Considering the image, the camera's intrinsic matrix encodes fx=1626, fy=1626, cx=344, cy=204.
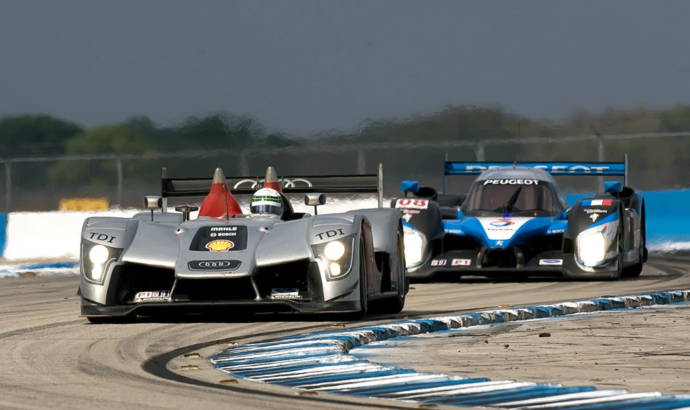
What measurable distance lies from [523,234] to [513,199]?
1081mm

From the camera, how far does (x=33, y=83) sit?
1831 inches

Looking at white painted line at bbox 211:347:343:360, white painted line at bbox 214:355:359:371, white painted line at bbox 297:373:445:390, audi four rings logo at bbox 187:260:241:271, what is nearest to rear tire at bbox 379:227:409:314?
audi four rings logo at bbox 187:260:241:271

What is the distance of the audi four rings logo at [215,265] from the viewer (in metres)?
11.3

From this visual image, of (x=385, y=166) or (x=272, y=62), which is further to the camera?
(x=272, y=62)

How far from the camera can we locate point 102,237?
38.5 feet

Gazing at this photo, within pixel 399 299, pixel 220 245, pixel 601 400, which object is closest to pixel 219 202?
pixel 220 245

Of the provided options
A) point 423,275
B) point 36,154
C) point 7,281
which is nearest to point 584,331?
point 423,275

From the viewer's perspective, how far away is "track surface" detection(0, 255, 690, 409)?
24.3ft

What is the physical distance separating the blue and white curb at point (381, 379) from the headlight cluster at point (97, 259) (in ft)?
6.40

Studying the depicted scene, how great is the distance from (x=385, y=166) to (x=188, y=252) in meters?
17.9

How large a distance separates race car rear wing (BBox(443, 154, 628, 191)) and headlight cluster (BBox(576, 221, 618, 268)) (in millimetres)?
2162

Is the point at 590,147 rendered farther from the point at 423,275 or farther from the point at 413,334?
the point at 413,334

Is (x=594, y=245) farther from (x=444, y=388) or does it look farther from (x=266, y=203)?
(x=444, y=388)

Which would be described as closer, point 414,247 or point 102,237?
point 102,237
